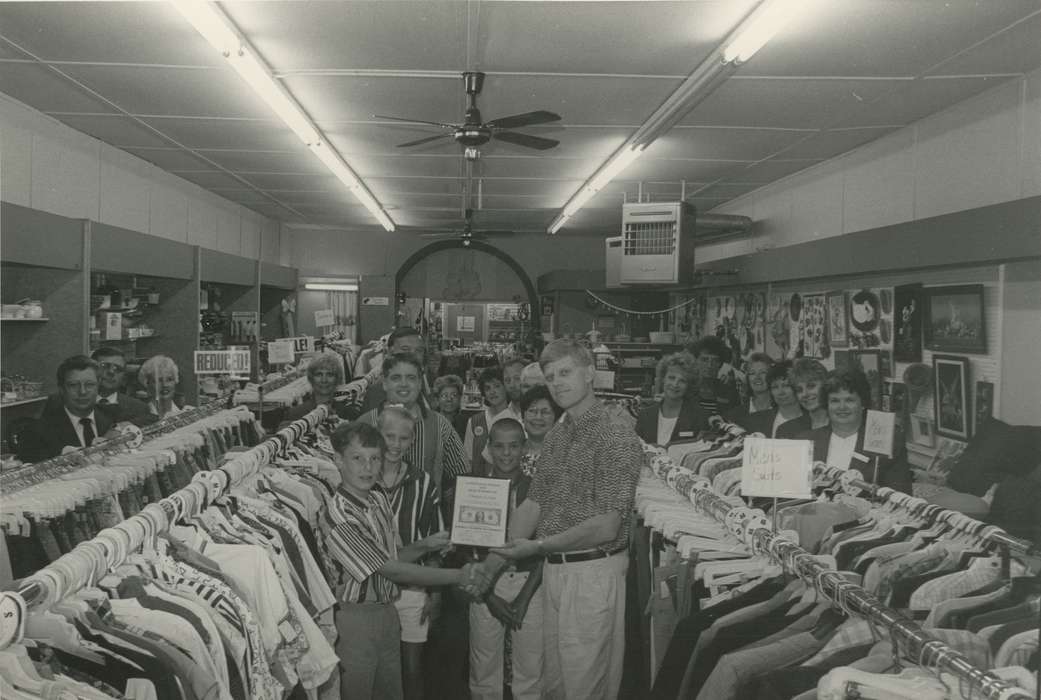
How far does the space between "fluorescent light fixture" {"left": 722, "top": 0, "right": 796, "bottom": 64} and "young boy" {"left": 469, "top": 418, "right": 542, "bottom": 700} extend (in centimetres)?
237

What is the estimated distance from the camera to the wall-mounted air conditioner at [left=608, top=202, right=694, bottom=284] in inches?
300

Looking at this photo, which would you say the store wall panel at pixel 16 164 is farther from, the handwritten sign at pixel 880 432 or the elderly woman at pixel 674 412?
the handwritten sign at pixel 880 432

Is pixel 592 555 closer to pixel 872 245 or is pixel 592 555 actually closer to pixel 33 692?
pixel 33 692

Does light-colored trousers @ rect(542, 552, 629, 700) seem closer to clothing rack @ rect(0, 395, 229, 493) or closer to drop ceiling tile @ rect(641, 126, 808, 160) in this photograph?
clothing rack @ rect(0, 395, 229, 493)

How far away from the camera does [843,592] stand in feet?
6.32

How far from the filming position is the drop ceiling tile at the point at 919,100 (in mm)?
4895

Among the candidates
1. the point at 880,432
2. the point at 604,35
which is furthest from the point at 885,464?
the point at 604,35

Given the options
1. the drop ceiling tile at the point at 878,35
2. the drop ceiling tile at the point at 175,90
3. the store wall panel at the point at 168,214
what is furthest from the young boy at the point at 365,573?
the store wall panel at the point at 168,214

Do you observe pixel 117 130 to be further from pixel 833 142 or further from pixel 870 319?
pixel 870 319

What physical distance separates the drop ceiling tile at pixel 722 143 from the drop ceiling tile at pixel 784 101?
0.78 ft

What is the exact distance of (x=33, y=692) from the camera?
1.58 meters

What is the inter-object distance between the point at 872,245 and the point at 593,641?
4189mm

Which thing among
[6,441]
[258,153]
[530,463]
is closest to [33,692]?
[530,463]

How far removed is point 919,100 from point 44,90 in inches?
222
